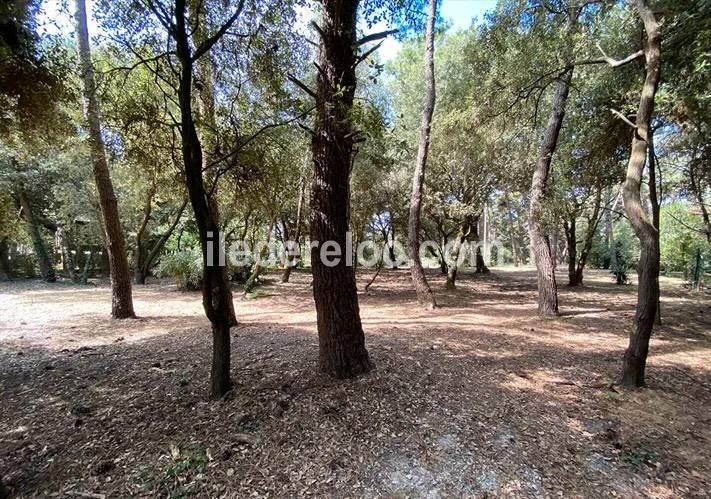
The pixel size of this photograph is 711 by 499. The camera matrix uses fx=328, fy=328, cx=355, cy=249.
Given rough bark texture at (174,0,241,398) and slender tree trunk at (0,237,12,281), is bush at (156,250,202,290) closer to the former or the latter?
slender tree trunk at (0,237,12,281)

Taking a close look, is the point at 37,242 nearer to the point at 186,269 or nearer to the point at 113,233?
the point at 186,269

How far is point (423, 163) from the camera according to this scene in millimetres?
7508

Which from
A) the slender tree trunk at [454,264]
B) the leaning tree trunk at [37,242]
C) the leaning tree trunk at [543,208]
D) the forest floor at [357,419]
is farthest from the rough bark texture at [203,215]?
the leaning tree trunk at [37,242]

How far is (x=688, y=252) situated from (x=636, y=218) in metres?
13.4

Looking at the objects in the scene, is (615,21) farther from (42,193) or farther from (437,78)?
(42,193)

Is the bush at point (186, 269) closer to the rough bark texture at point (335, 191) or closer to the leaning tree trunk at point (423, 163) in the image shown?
the leaning tree trunk at point (423, 163)

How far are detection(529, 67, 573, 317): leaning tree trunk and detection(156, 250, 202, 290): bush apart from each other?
8.95 metres

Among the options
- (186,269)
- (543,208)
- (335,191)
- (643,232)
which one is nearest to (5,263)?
(186,269)

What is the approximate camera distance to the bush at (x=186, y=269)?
391 inches

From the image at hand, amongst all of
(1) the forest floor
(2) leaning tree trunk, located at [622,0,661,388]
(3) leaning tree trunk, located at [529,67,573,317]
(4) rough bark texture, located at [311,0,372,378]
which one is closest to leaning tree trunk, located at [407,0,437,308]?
(3) leaning tree trunk, located at [529,67,573,317]

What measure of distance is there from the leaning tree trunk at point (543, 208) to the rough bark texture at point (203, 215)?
18.9 feet

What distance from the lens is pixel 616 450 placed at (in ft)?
7.23

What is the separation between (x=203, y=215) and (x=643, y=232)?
3.88 meters

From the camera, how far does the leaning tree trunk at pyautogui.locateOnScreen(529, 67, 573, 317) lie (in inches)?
237
